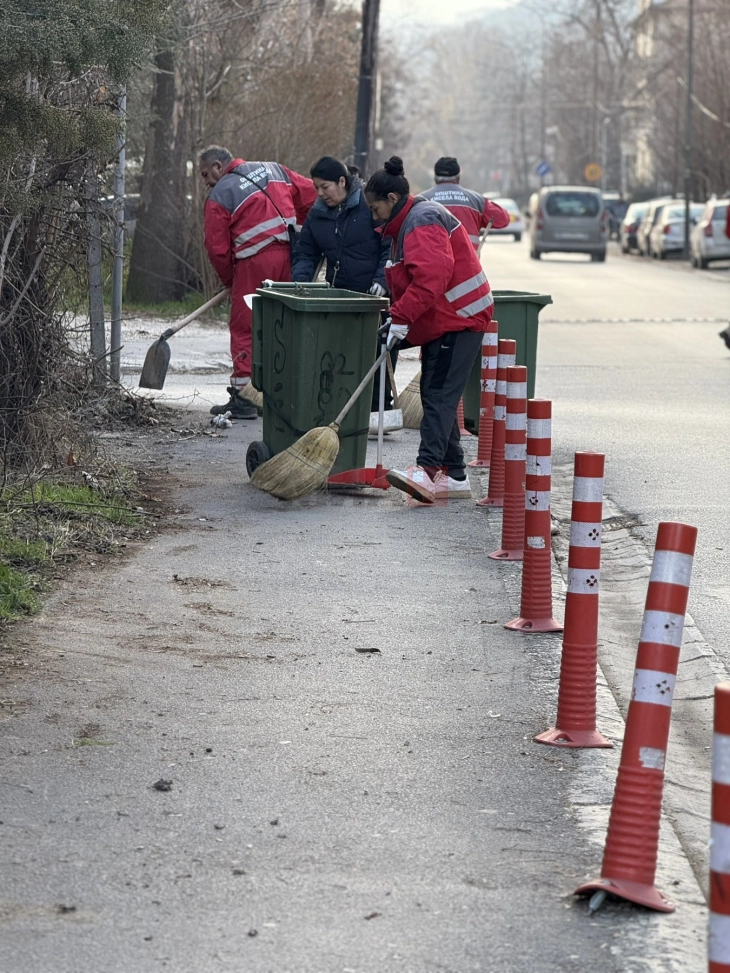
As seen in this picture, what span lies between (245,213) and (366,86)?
9736mm

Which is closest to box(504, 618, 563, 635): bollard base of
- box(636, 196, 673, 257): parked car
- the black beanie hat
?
the black beanie hat

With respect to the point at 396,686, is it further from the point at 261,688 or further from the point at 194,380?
the point at 194,380

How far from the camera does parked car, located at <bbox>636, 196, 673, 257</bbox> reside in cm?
4641

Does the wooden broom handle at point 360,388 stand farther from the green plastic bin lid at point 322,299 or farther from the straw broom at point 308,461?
the green plastic bin lid at point 322,299

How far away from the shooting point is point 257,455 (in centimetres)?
941

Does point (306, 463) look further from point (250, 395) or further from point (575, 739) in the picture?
point (575, 739)

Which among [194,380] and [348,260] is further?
[194,380]

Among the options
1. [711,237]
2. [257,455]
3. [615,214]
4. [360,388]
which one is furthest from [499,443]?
[615,214]

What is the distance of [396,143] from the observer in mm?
74000

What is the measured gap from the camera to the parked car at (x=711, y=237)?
1442 inches

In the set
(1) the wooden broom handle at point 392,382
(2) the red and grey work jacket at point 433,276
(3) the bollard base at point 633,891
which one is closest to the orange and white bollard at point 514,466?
(2) the red and grey work jacket at point 433,276

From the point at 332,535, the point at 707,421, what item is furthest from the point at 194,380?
the point at 332,535

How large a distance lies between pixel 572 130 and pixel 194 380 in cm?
8547

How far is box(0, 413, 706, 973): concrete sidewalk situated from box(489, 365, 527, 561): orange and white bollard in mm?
187
